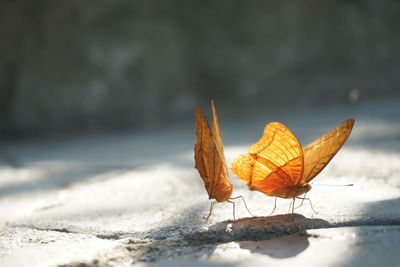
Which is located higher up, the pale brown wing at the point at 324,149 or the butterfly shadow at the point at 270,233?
the pale brown wing at the point at 324,149

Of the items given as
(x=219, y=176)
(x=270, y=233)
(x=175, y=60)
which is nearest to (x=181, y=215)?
(x=219, y=176)

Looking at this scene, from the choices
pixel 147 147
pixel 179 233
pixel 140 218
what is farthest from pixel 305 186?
pixel 147 147

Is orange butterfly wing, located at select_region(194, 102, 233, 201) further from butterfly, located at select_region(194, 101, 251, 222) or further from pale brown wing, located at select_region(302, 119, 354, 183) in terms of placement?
pale brown wing, located at select_region(302, 119, 354, 183)

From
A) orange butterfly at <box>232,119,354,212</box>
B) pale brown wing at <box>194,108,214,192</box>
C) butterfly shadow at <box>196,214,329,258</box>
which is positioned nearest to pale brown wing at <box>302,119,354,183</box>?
orange butterfly at <box>232,119,354,212</box>

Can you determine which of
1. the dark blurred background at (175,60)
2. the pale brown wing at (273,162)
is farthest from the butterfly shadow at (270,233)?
the dark blurred background at (175,60)

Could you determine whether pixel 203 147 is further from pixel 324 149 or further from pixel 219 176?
pixel 324 149

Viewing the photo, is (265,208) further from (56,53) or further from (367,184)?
(56,53)

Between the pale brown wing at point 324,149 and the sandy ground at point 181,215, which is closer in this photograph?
the sandy ground at point 181,215

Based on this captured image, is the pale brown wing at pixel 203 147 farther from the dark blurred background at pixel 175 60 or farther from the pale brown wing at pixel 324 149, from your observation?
the dark blurred background at pixel 175 60
